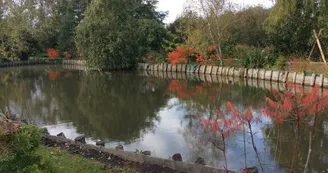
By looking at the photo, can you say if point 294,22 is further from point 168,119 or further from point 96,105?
point 96,105

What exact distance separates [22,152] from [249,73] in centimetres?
1641

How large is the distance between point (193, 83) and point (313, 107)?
14476 mm

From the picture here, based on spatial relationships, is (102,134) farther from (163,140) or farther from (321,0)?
(321,0)

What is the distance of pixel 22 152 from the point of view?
3721mm

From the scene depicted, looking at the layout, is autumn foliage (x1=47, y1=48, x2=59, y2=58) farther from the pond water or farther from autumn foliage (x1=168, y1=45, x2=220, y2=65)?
the pond water

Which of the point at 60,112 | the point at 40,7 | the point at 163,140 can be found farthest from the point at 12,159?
the point at 40,7

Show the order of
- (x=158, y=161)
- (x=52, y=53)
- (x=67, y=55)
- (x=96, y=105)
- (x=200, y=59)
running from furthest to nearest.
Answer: (x=52, y=53), (x=67, y=55), (x=200, y=59), (x=96, y=105), (x=158, y=161)

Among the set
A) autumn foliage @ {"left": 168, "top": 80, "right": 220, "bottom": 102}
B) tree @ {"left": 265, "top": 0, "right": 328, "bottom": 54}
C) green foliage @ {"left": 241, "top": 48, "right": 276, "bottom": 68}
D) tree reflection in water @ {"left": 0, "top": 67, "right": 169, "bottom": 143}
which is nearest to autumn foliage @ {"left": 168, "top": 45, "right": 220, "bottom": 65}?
green foliage @ {"left": 241, "top": 48, "right": 276, "bottom": 68}

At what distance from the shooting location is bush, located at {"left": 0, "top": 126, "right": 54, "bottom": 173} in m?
3.54

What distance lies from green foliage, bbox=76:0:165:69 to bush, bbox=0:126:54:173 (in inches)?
877

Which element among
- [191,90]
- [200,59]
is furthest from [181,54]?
[191,90]

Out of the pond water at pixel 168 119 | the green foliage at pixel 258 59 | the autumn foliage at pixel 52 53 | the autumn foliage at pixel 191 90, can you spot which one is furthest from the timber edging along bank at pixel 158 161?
the autumn foliage at pixel 52 53

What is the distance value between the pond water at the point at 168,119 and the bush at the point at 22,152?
2.46 metres

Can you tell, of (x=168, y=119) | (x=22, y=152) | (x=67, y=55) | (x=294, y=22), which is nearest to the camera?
(x=22, y=152)
